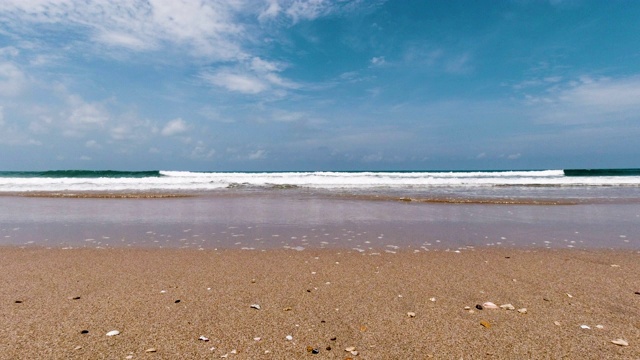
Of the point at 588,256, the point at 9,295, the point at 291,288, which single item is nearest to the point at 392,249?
the point at 291,288

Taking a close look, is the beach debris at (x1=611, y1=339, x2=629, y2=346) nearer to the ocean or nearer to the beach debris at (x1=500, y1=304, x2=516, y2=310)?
the beach debris at (x1=500, y1=304, x2=516, y2=310)

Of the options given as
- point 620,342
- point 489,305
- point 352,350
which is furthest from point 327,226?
point 620,342

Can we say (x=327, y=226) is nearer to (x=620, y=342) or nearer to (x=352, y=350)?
(x=352, y=350)

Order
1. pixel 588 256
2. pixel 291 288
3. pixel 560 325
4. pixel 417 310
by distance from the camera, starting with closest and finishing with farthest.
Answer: pixel 560 325, pixel 417 310, pixel 291 288, pixel 588 256

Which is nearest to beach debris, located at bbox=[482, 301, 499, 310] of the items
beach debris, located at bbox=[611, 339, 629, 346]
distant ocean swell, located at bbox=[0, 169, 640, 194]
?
beach debris, located at bbox=[611, 339, 629, 346]

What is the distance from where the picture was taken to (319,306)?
398 centimetres

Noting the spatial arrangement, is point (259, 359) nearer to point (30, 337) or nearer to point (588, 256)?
point (30, 337)

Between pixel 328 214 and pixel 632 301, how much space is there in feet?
26.6

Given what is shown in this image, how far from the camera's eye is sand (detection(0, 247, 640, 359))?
10.2 feet

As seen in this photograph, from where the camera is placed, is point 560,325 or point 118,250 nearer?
point 560,325

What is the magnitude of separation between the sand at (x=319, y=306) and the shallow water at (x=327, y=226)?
1153 mm

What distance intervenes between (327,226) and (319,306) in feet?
17.3

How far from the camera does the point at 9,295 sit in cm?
427

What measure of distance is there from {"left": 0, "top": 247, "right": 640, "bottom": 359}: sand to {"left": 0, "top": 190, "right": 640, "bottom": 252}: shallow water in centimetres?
115
